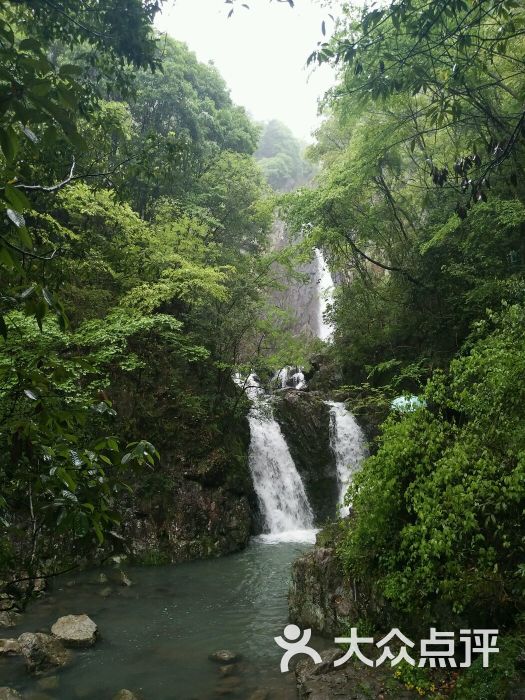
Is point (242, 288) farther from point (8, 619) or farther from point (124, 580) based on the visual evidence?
point (8, 619)

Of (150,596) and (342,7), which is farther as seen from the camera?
(342,7)

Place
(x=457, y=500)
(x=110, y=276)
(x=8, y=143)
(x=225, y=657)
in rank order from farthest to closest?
1. (x=110, y=276)
2. (x=225, y=657)
3. (x=457, y=500)
4. (x=8, y=143)

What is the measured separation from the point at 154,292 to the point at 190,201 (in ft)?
24.1

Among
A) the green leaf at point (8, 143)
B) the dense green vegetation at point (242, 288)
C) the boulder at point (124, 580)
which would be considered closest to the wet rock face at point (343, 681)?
the dense green vegetation at point (242, 288)

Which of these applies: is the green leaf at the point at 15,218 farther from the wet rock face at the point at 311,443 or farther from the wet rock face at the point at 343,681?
the wet rock face at the point at 311,443

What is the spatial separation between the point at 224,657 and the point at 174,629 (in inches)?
55.2

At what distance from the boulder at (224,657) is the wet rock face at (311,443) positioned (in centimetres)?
900

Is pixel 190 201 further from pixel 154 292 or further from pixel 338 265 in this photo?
pixel 154 292

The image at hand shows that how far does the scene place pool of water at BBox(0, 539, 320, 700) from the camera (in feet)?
19.1

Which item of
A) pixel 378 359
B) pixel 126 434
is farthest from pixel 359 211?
pixel 126 434

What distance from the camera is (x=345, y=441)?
16.6 meters

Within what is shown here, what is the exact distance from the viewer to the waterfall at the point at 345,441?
1617 cm

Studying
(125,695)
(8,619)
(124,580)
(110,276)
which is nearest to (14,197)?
(125,695)

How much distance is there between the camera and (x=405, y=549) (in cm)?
540
